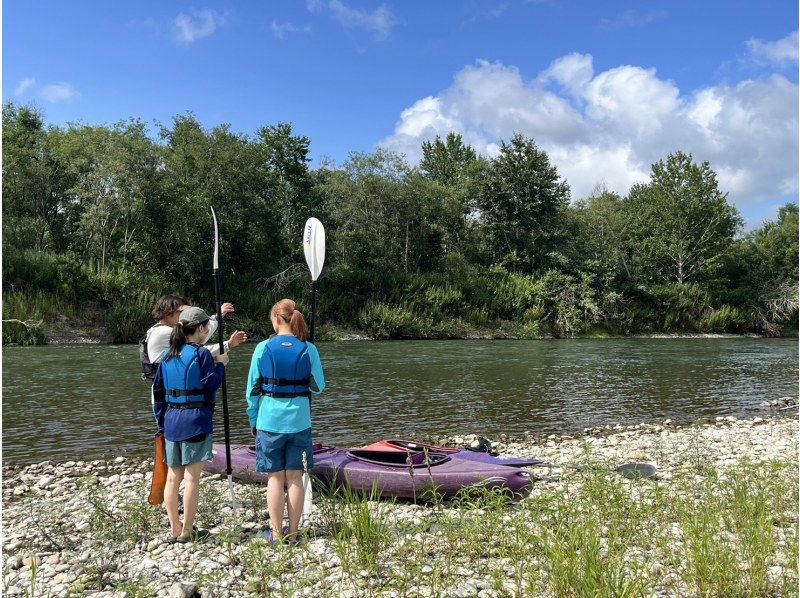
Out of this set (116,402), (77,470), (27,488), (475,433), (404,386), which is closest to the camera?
(27,488)

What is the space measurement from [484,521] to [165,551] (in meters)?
2.04

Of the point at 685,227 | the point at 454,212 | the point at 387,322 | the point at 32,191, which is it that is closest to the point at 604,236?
the point at 685,227

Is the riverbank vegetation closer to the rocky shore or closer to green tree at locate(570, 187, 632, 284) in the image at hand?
green tree at locate(570, 187, 632, 284)

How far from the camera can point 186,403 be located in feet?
12.7

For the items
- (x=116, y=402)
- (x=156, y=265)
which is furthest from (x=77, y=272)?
(x=116, y=402)

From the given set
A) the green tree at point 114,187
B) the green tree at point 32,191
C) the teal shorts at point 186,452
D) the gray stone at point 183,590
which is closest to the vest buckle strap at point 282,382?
the teal shorts at point 186,452

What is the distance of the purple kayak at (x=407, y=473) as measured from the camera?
16.0 feet

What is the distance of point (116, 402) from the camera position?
10.1 m

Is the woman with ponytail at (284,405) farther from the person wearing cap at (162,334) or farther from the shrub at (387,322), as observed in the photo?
the shrub at (387,322)

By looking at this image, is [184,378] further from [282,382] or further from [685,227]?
[685,227]

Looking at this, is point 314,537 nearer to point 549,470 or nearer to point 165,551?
point 165,551

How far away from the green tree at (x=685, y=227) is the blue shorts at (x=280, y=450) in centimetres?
3600

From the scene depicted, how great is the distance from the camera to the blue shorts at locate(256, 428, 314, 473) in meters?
3.84

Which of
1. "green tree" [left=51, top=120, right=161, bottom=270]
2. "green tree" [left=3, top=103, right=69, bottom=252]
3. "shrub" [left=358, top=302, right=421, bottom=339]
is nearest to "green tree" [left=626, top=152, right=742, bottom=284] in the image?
"shrub" [left=358, top=302, right=421, bottom=339]
